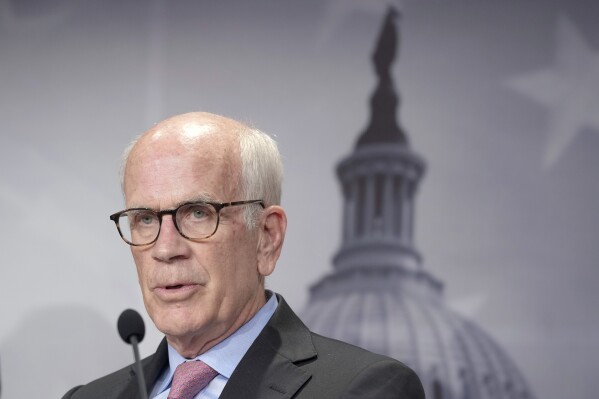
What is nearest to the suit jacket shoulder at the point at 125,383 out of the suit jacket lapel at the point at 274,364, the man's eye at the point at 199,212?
the suit jacket lapel at the point at 274,364

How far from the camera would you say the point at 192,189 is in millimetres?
1888

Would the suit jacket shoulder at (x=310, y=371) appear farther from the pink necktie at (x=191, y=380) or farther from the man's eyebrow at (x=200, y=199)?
the man's eyebrow at (x=200, y=199)

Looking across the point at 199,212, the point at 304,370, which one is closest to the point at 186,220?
the point at 199,212

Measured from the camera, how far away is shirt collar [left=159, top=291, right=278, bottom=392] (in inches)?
76.7

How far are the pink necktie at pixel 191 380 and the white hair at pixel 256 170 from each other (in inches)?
11.8

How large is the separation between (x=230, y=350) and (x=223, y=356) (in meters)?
0.02

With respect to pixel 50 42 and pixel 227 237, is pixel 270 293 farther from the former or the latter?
pixel 50 42

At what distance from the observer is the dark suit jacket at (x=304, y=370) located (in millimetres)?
1829

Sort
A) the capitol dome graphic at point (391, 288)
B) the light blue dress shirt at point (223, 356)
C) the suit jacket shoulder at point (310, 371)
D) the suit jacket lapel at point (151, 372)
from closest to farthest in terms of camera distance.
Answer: the suit jacket shoulder at point (310, 371), the light blue dress shirt at point (223, 356), the suit jacket lapel at point (151, 372), the capitol dome graphic at point (391, 288)

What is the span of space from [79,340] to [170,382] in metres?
2.72

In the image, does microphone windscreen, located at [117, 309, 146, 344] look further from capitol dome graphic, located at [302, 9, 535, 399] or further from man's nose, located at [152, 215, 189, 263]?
capitol dome graphic, located at [302, 9, 535, 399]

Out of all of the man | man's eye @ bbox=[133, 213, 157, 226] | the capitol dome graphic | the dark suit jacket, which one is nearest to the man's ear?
the man

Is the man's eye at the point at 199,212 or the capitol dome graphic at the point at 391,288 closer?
the man's eye at the point at 199,212

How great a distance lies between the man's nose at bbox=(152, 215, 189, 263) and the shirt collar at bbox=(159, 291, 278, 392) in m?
0.22
